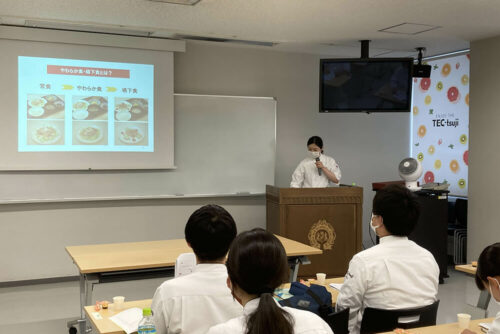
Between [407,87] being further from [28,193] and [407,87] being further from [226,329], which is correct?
[226,329]

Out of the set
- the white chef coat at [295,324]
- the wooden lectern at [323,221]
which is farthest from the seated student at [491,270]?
the wooden lectern at [323,221]

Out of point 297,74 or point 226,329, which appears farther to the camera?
point 297,74

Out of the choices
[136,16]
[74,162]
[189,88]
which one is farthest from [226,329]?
[189,88]

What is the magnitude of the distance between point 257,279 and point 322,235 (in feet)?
13.6

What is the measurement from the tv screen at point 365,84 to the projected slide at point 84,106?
1994mm

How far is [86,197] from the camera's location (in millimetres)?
5559

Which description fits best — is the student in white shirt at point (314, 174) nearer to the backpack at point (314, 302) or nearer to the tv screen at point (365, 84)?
the tv screen at point (365, 84)

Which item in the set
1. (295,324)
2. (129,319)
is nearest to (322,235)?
(129,319)

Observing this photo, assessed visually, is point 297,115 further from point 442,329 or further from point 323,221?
point 442,329

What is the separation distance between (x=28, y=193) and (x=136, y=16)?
2.19m

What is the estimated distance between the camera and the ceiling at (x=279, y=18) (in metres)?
4.29

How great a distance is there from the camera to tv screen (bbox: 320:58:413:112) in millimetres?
5516

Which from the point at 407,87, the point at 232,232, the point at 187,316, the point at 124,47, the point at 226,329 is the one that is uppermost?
the point at 124,47

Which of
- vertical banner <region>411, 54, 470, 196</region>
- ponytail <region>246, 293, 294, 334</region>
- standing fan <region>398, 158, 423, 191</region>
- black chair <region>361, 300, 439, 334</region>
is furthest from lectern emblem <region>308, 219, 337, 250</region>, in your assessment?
ponytail <region>246, 293, 294, 334</region>
